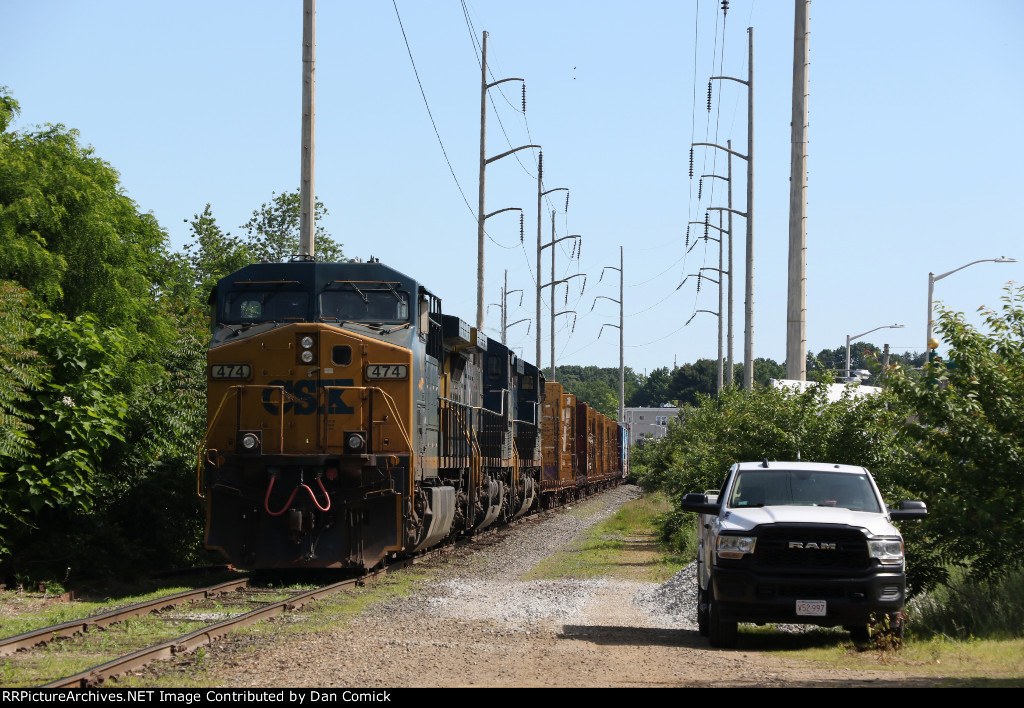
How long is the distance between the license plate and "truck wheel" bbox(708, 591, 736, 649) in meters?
0.77

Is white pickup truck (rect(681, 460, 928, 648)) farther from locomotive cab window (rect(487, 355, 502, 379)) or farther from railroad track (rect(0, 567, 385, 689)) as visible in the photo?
locomotive cab window (rect(487, 355, 502, 379))

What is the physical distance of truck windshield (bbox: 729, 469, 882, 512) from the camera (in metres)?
12.2

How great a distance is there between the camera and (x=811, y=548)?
36.6 ft

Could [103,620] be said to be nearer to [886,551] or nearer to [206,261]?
[886,551]

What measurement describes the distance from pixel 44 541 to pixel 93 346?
115 inches

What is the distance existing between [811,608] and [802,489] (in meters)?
1.73

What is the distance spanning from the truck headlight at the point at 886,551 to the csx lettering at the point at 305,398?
7647 millimetres

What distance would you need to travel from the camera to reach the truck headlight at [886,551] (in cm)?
1109

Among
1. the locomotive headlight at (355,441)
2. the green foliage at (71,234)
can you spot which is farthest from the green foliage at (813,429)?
the green foliage at (71,234)

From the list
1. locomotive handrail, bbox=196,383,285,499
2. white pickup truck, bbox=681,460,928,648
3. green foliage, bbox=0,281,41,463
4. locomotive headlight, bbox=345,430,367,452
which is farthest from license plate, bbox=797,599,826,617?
green foliage, bbox=0,281,41,463

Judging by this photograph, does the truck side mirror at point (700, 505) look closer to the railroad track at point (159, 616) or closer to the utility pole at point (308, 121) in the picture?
the railroad track at point (159, 616)

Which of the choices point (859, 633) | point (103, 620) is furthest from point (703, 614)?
point (103, 620)

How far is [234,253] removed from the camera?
56094 mm

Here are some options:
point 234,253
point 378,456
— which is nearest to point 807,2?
point 378,456
